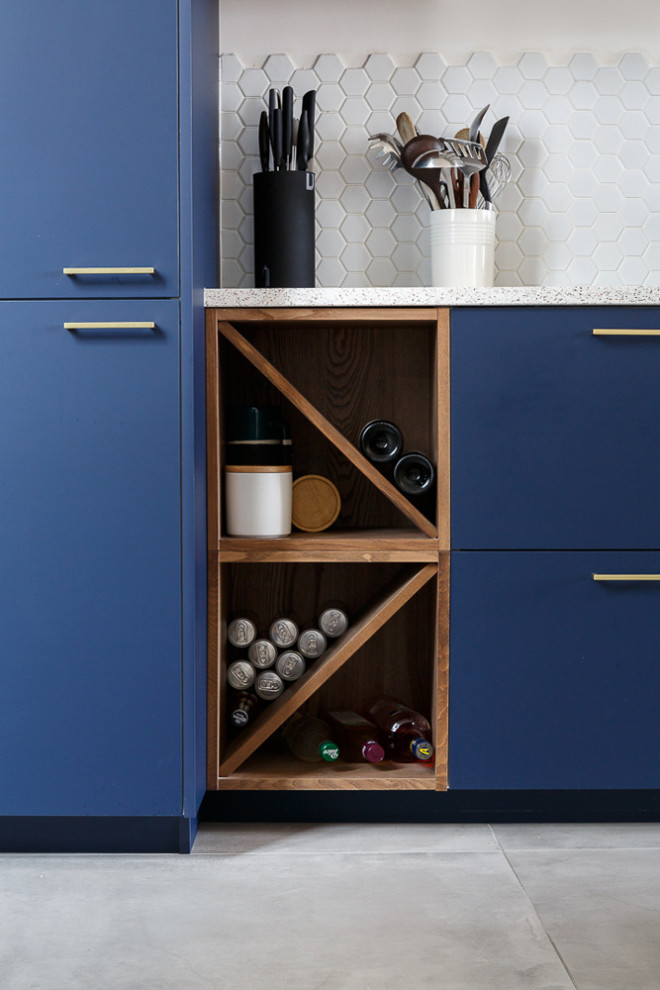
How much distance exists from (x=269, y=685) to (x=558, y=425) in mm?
848

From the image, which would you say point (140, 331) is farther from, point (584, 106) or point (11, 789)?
point (584, 106)

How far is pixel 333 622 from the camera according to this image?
6.88ft

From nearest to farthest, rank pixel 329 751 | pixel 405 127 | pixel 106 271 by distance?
pixel 106 271 → pixel 329 751 → pixel 405 127

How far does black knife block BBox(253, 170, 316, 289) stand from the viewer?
2072mm

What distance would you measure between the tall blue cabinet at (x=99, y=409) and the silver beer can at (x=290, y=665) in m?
0.34

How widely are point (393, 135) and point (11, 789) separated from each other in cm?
170

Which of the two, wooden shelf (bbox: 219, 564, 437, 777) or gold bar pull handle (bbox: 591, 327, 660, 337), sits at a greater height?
gold bar pull handle (bbox: 591, 327, 660, 337)

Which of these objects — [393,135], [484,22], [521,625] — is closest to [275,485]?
[521,625]

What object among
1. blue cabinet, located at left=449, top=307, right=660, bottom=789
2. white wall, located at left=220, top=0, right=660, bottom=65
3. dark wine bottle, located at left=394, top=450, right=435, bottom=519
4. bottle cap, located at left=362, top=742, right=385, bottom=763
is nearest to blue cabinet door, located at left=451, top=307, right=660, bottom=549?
blue cabinet, located at left=449, top=307, right=660, bottom=789

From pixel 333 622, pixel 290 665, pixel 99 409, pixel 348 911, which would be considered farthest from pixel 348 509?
pixel 348 911

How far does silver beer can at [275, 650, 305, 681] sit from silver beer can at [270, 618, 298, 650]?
0.03 m

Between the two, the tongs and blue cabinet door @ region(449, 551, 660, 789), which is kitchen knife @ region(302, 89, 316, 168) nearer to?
the tongs

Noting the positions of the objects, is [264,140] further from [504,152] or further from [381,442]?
[381,442]

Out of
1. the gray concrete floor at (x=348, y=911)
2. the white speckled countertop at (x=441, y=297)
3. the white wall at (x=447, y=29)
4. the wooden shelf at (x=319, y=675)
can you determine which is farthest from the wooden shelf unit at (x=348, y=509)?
the white wall at (x=447, y=29)
